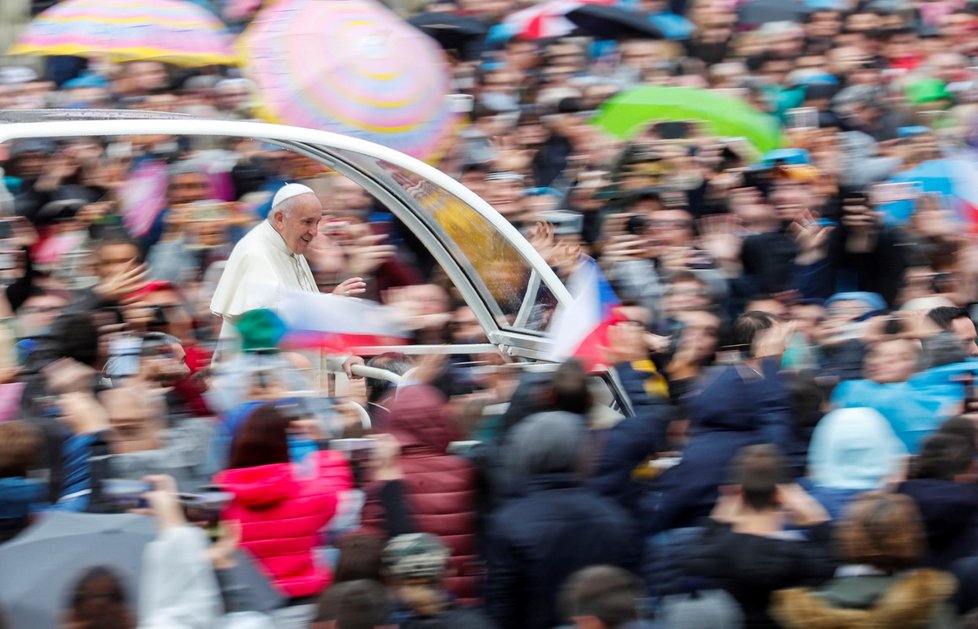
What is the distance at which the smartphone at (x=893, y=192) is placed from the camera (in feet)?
26.3

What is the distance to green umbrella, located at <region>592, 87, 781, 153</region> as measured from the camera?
Answer: 8.72m

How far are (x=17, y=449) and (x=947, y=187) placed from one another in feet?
17.2

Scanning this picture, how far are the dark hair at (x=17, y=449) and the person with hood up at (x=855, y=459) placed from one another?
236cm

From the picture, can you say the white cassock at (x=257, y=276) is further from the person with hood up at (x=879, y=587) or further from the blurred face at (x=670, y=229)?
the person with hood up at (x=879, y=587)

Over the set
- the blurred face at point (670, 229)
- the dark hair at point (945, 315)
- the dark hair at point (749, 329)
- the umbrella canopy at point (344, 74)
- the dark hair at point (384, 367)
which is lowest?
the dark hair at point (384, 367)

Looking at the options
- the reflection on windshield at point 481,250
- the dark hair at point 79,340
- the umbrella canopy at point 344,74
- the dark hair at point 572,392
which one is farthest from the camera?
the umbrella canopy at point 344,74

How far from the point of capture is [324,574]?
15.5 ft

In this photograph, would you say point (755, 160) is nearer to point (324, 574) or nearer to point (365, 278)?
point (365, 278)

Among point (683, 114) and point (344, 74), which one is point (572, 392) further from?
point (683, 114)

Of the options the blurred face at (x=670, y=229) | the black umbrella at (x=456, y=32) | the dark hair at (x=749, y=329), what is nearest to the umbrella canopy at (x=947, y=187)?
the blurred face at (x=670, y=229)

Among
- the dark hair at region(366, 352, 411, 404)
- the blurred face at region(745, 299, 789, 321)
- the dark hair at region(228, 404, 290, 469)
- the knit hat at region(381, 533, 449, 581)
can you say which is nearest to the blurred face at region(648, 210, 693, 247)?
the blurred face at region(745, 299, 789, 321)

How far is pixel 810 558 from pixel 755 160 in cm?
464

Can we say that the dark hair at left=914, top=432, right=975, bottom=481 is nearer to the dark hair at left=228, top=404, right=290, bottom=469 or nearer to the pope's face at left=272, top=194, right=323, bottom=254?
the dark hair at left=228, top=404, right=290, bottom=469

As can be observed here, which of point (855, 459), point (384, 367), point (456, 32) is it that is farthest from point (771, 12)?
point (855, 459)
